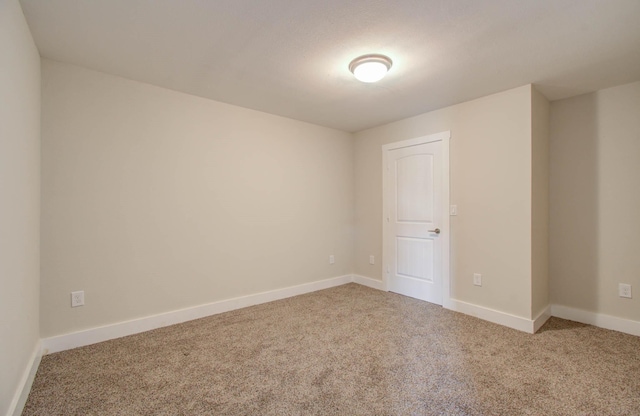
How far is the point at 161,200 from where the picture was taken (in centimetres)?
279

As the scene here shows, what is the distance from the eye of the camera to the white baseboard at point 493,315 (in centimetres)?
267

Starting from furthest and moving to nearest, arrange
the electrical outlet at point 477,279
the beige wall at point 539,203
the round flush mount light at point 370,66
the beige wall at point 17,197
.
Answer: the electrical outlet at point 477,279
the beige wall at point 539,203
the round flush mount light at point 370,66
the beige wall at point 17,197

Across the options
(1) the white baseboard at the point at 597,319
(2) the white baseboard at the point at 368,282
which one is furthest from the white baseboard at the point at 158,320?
(1) the white baseboard at the point at 597,319

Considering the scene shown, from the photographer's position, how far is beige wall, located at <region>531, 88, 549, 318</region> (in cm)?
272

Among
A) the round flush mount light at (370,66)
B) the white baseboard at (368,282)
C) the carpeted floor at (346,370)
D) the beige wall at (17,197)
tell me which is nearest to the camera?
the beige wall at (17,197)

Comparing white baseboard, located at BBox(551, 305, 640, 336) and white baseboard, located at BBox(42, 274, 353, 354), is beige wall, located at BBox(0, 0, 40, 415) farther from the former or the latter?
white baseboard, located at BBox(551, 305, 640, 336)

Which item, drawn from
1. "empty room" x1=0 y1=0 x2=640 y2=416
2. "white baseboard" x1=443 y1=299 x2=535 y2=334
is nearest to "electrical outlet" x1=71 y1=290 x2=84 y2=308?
"empty room" x1=0 y1=0 x2=640 y2=416

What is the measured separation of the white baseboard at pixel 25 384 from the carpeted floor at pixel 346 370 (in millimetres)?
43

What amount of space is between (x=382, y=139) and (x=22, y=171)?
3.62 meters

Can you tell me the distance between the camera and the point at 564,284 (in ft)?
9.88

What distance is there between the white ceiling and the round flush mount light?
64 mm

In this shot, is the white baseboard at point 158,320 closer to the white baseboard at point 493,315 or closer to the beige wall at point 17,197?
the beige wall at point 17,197

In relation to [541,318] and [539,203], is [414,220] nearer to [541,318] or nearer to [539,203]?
[539,203]

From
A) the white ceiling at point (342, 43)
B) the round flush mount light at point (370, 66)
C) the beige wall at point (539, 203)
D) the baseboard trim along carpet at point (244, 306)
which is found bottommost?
the baseboard trim along carpet at point (244, 306)
